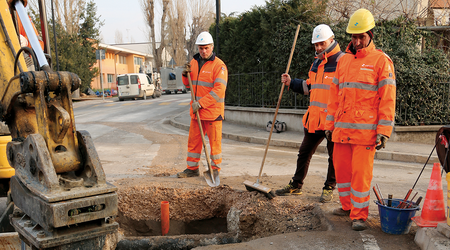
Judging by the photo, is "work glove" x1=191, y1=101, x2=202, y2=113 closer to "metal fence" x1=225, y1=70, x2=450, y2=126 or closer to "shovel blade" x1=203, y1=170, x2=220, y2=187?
"shovel blade" x1=203, y1=170, x2=220, y2=187

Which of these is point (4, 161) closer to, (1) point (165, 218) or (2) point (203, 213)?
(1) point (165, 218)

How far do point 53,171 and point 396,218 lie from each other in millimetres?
2963

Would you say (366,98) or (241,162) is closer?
(366,98)

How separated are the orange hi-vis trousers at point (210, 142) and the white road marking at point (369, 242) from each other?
2.62 m

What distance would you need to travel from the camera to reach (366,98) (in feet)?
11.7

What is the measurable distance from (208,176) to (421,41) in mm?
8174

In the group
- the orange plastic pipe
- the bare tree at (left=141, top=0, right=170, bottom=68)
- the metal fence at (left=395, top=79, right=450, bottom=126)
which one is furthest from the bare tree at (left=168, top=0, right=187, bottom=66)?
the orange plastic pipe

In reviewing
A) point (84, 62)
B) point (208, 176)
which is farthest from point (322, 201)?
point (84, 62)

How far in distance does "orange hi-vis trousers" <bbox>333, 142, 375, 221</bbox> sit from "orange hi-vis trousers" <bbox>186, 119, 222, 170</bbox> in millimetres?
2169

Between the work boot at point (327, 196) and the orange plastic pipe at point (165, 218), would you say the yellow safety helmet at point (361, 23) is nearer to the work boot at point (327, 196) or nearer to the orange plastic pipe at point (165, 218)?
the work boot at point (327, 196)

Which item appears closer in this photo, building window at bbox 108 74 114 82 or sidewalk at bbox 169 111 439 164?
sidewalk at bbox 169 111 439 164

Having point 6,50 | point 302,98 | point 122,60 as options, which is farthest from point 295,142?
point 122,60

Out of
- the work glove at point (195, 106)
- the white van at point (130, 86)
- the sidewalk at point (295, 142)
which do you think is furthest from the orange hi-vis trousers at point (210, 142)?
the white van at point (130, 86)

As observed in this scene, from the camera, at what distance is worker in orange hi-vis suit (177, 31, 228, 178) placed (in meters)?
5.58
